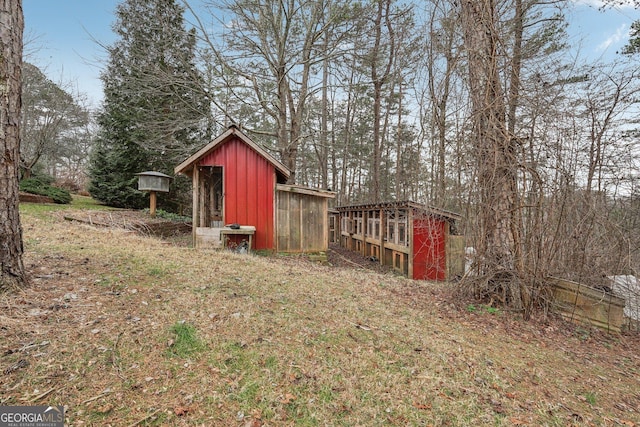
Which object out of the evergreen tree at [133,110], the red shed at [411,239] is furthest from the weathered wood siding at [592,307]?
the evergreen tree at [133,110]

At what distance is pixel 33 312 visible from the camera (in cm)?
291

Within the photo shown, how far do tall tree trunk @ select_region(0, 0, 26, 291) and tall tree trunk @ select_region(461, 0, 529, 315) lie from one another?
5.73 metres

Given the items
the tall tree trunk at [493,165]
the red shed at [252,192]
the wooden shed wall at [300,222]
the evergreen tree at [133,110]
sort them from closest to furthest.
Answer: the tall tree trunk at [493,165] < the red shed at [252,192] < the wooden shed wall at [300,222] < the evergreen tree at [133,110]

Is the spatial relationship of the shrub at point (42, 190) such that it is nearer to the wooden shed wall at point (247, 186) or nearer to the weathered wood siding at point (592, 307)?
the wooden shed wall at point (247, 186)

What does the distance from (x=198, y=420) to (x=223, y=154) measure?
8097 mm

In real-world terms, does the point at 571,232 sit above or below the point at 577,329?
above

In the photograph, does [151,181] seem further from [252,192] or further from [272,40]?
[272,40]

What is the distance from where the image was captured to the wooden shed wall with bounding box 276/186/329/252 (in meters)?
9.34

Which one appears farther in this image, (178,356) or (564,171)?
(564,171)

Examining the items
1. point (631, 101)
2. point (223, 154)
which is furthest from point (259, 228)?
point (631, 101)

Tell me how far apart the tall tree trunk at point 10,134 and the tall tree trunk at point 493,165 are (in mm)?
5727

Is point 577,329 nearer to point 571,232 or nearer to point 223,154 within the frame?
point 571,232
